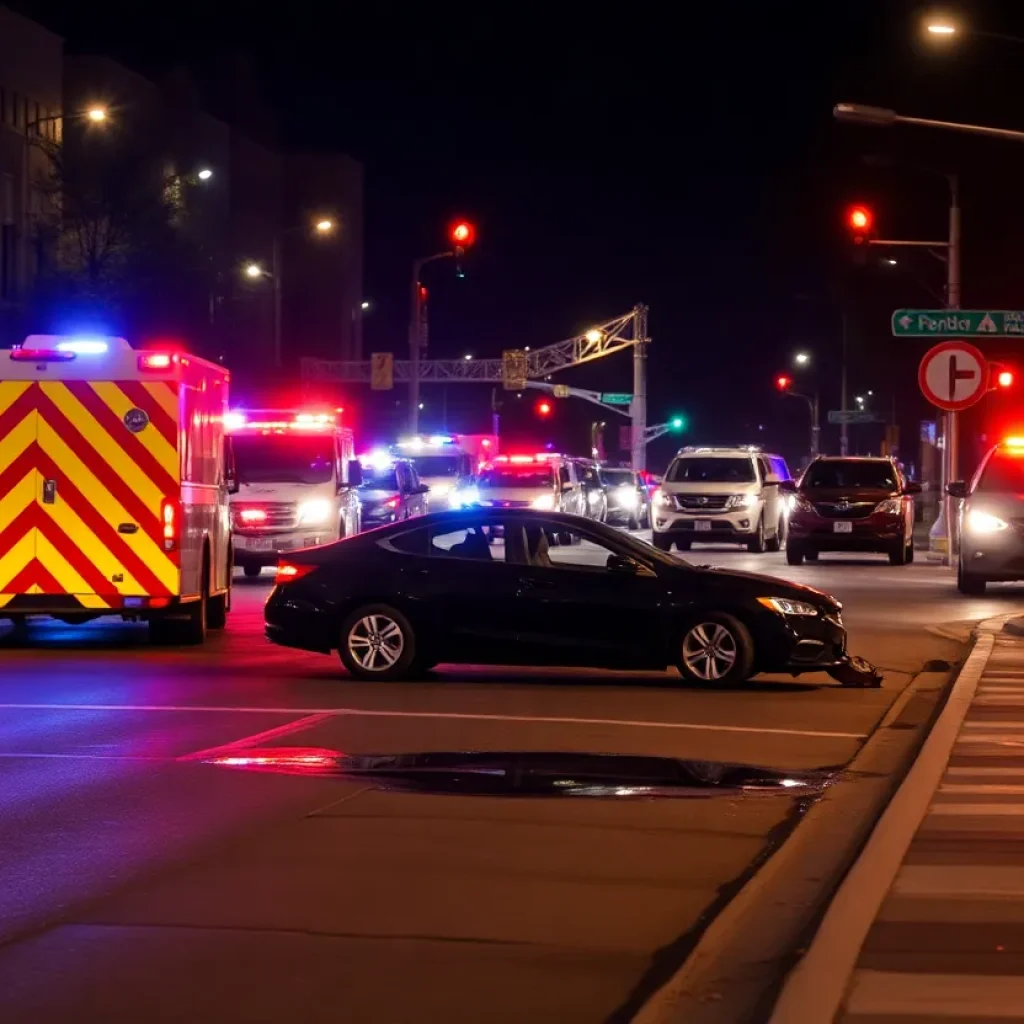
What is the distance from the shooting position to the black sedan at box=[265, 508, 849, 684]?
636 inches

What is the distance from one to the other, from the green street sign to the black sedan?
1821 cm

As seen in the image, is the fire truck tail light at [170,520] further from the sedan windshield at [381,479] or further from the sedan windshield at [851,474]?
the sedan windshield at [381,479]

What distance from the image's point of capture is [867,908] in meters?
7.89

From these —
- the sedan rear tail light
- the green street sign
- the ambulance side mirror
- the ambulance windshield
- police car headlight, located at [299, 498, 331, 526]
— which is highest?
the green street sign

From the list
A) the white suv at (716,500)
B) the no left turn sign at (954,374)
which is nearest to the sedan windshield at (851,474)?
the white suv at (716,500)

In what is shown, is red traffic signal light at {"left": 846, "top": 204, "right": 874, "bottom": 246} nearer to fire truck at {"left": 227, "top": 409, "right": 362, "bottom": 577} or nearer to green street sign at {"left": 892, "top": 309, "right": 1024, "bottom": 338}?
green street sign at {"left": 892, "top": 309, "right": 1024, "bottom": 338}

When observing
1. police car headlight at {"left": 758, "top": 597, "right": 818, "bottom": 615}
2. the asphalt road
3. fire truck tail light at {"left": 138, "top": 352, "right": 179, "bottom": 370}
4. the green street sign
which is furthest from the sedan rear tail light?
the green street sign

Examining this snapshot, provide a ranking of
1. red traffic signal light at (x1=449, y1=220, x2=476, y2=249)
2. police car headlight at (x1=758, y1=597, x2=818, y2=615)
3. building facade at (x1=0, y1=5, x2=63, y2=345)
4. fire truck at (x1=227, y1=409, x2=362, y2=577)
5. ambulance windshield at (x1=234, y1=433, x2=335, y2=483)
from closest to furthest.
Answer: police car headlight at (x1=758, y1=597, x2=818, y2=615), fire truck at (x1=227, y1=409, x2=362, y2=577), ambulance windshield at (x1=234, y1=433, x2=335, y2=483), red traffic signal light at (x1=449, y1=220, x2=476, y2=249), building facade at (x1=0, y1=5, x2=63, y2=345)

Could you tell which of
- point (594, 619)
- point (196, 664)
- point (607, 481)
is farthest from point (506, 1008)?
point (607, 481)

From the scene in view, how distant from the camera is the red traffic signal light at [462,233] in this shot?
1401 inches

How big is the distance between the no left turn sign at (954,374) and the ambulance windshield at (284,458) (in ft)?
30.3

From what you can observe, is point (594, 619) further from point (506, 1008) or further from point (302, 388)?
point (302, 388)

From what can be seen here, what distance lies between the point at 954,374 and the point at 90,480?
13.2m

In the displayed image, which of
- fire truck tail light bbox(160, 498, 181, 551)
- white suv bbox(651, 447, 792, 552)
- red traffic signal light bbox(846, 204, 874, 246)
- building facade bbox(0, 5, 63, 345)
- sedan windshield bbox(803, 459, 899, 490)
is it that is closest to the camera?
fire truck tail light bbox(160, 498, 181, 551)
